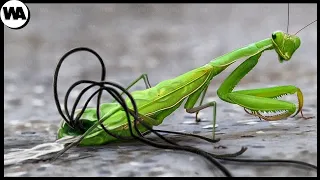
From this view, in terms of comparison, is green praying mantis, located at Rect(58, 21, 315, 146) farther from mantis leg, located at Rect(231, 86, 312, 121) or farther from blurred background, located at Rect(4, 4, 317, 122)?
blurred background, located at Rect(4, 4, 317, 122)

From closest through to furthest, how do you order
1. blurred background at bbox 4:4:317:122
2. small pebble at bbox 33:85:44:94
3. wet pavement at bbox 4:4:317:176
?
wet pavement at bbox 4:4:317:176 < small pebble at bbox 33:85:44:94 < blurred background at bbox 4:4:317:122

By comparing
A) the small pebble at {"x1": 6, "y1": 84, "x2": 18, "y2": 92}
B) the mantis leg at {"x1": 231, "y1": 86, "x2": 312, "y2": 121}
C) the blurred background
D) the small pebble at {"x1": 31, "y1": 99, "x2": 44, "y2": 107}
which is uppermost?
the blurred background

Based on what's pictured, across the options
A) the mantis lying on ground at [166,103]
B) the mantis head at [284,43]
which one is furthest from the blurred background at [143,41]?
the mantis head at [284,43]

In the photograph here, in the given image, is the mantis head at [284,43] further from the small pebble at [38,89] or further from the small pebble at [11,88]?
the small pebble at [11,88]

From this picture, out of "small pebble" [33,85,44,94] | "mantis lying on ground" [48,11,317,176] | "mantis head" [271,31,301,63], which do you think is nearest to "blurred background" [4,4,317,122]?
"small pebble" [33,85,44,94]

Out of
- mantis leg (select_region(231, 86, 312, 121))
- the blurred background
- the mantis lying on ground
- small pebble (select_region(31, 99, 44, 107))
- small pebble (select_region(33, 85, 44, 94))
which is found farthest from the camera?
the blurred background
